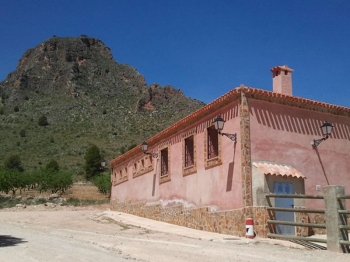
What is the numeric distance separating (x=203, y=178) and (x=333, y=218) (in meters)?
6.20

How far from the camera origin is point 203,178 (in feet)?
50.1

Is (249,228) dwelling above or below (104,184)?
below

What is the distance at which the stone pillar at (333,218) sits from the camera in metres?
9.55

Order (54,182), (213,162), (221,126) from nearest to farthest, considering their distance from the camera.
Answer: (221,126)
(213,162)
(54,182)

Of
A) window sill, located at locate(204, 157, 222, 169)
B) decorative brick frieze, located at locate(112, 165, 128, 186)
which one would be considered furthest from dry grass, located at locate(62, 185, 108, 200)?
window sill, located at locate(204, 157, 222, 169)

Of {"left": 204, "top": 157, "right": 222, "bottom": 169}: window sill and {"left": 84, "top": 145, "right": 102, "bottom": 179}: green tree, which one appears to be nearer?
{"left": 204, "top": 157, "right": 222, "bottom": 169}: window sill

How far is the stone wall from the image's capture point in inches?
480

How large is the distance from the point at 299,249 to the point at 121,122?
5760 cm

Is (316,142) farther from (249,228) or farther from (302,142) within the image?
(249,228)

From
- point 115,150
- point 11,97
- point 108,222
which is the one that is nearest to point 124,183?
point 108,222

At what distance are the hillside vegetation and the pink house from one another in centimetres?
3940

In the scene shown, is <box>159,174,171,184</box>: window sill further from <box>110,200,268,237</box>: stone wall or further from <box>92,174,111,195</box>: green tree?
<box>92,174,111,195</box>: green tree

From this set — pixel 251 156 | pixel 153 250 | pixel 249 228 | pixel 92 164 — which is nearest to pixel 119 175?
pixel 251 156

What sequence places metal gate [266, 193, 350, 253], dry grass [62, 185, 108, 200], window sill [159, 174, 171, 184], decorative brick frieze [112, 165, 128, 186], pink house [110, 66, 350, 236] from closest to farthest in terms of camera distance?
metal gate [266, 193, 350, 253] → pink house [110, 66, 350, 236] → window sill [159, 174, 171, 184] → decorative brick frieze [112, 165, 128, 186] → dry grass [62, 185, 108, 200]
